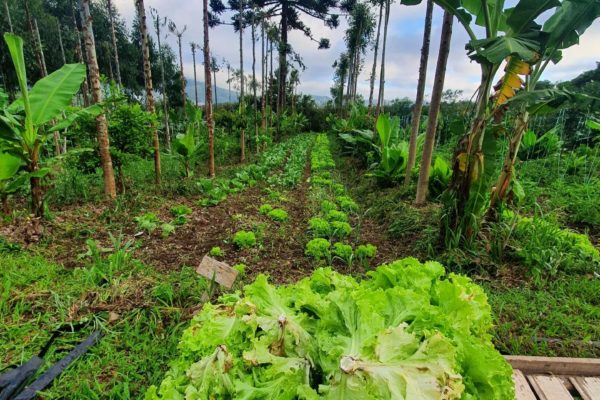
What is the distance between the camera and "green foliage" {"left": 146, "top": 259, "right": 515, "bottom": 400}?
118 centimetres

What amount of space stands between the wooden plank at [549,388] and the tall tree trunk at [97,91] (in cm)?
627

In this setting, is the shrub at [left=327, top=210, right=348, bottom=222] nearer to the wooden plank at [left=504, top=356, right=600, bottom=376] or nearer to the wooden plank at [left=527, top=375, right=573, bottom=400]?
the wooden plank at [left=504, top=356, right=600, bottom=376]

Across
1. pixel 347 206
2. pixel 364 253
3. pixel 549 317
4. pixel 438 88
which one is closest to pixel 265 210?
pixel 347 206

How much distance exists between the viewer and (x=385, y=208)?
6.39 metres

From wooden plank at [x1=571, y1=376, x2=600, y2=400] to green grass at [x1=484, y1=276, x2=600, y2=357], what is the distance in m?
0.35

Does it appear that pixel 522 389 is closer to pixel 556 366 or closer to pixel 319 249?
pixel 556 366

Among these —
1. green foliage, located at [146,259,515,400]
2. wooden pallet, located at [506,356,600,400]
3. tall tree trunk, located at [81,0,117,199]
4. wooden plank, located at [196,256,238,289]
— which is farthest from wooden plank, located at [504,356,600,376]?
tall tree trunk, located at [81,0,117,199]

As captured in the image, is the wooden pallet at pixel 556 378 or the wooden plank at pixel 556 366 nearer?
the wooden pallet at pixel 556 378

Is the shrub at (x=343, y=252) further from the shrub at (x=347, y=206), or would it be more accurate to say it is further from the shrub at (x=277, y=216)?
the shrub at (x=347, y=206)

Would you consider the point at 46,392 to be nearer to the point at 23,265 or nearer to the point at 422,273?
the point at 23,265

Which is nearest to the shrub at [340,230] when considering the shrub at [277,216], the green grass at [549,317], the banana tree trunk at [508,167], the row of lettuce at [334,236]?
the row of lettuce at [334,236]

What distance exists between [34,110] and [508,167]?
6.27m

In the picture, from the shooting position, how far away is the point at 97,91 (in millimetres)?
5305

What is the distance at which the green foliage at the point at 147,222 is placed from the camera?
4.89m
